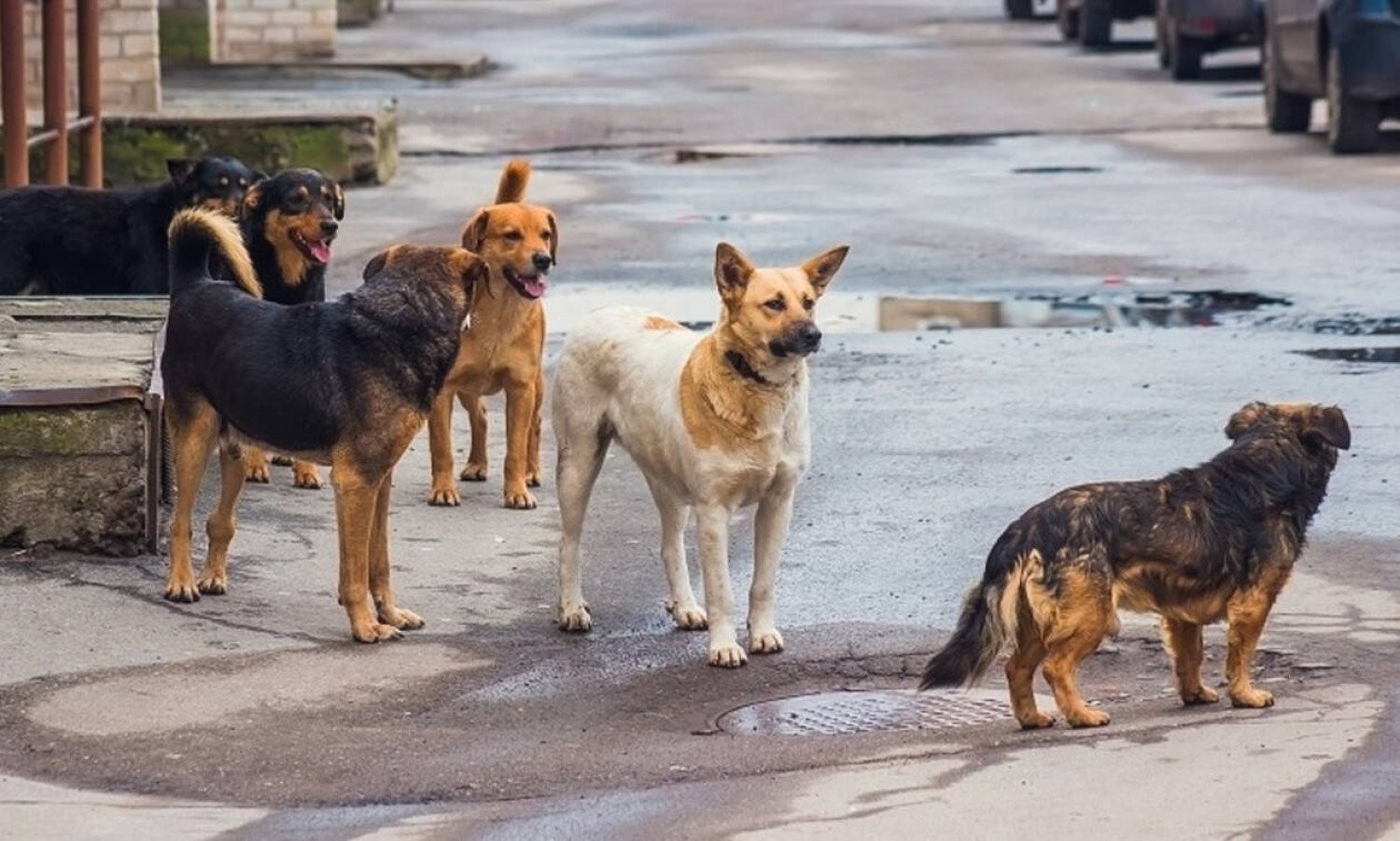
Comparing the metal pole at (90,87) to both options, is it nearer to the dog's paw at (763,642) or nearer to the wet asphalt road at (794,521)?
the wet asphalt road at (794,521)

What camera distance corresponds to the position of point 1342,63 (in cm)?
2120

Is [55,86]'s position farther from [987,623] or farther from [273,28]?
[273,28]

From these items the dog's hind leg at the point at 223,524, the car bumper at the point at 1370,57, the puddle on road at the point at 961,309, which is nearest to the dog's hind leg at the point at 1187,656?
the dog's hind leg at the point at 223,524

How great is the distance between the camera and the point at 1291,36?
23328 mm

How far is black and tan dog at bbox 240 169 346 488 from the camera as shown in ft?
34.2

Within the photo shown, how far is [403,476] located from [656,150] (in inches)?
515

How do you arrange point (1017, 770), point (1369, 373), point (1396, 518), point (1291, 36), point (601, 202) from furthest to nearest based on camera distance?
point (1291, 36) < point (601, 202) < point (1369, 373) < point (1396, 518) < point (1017, 770)

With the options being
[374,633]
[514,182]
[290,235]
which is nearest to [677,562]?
[374,633]

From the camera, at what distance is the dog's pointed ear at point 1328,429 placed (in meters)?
7.51

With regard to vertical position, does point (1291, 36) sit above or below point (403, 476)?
above

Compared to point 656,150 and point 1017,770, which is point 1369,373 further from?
point 656,150

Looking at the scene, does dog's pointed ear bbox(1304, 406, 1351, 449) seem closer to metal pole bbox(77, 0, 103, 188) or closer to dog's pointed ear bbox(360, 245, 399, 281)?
dog's pointed ear bbox(360, 245, 399, 281)

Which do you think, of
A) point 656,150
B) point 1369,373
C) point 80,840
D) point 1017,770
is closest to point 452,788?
point 80,840

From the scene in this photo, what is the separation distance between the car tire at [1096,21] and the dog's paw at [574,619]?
27.5 m
